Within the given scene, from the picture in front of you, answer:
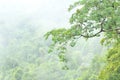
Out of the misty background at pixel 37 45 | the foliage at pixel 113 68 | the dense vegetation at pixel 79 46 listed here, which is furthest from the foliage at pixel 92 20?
the misty background at pixel 37 45

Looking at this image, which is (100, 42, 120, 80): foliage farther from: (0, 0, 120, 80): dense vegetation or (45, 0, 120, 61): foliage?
(45, 0, 120, 61): foliage

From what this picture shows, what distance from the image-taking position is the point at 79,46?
11000cm

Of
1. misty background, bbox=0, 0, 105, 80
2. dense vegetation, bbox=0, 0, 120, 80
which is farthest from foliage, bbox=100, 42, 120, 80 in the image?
misty background, bbox=0, 0, 105, 80

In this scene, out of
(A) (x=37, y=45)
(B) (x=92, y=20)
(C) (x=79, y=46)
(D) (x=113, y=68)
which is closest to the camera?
(B) (x=92, y=20)

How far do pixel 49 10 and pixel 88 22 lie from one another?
176 meters

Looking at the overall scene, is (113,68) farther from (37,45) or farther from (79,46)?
(37,45)

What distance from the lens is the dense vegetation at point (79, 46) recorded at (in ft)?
34.9

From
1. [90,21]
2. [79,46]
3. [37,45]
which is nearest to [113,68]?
[90,21]

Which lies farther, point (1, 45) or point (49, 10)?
point (49, 10)

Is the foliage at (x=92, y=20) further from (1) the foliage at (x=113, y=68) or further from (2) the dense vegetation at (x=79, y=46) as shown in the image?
(1) the foliage at (x=113, y=68)

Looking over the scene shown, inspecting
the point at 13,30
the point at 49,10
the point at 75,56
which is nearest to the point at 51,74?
the point at 75,56

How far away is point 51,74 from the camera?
74375 mm

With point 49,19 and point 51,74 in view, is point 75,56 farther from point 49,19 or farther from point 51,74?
point 49,19

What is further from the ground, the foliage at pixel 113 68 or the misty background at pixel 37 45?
the misty background at pixel 37 45
